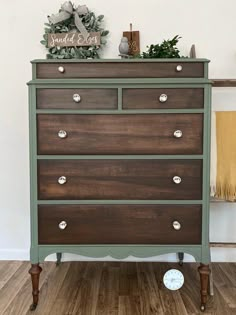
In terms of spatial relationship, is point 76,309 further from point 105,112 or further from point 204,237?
point 105,112

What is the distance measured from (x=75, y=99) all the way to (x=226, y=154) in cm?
101

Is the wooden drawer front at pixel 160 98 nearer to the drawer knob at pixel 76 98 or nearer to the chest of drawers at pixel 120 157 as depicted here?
the chest of drawers at pixel 120 157

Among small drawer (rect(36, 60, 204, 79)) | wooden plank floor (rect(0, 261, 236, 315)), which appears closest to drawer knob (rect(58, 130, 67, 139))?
small drawer (rect(36, 60, 204, 79))

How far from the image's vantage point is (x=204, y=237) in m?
1.88

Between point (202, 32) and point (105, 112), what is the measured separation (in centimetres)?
105

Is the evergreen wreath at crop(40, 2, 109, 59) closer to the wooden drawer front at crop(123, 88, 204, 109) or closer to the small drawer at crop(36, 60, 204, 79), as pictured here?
the small drawer at crop(36, 60, 204, 79)

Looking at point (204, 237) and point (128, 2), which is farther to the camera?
point (128, 2)

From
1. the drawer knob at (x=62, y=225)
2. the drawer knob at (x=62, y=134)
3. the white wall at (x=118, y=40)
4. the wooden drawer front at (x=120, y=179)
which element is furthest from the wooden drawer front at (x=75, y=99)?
the white wall at (x=118, y=40)

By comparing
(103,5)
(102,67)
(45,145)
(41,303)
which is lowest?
(41,303)

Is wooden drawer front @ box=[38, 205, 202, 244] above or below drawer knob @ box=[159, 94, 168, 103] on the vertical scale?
below

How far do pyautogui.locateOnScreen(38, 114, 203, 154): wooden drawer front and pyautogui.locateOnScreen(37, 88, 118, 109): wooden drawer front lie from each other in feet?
0.16

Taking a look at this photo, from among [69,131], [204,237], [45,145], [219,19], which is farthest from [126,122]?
[219,19]

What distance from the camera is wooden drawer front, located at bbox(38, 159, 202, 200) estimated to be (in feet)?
6.10

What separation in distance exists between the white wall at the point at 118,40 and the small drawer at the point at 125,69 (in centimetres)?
68
